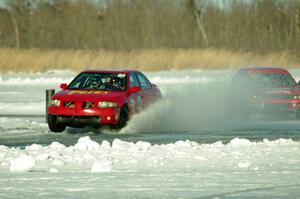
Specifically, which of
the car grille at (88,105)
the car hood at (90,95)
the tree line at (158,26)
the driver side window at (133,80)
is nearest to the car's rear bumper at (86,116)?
the car grille at (88,105)

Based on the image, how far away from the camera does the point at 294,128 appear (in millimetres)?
20219

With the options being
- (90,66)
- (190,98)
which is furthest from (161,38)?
(190,98)

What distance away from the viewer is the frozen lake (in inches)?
380

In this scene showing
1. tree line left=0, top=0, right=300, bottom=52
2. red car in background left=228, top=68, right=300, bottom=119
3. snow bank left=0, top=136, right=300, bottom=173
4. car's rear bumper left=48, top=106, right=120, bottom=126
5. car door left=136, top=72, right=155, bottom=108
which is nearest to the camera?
snow bank left=0, top=136, right=300, bottom=173

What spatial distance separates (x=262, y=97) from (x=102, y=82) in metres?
5.11

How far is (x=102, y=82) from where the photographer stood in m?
19.5

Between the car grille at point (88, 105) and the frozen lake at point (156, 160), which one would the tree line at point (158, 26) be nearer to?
the frozen lake at point (156, 160)

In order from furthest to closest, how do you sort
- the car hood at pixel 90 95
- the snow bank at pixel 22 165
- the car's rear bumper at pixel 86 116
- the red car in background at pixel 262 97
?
the red car in background at pixel 262 97 → the car hood at pixel 90 95 → the car's rear bumper at pixel 86 116 → the snow bank at pixel 22 165

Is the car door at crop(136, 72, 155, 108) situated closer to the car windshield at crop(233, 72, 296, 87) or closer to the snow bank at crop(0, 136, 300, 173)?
the car windshield at crop(233, 72, 296, 87)

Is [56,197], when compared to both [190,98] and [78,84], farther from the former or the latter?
[190,98]

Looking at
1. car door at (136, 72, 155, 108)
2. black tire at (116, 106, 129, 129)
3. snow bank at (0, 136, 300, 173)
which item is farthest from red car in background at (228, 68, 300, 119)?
snow bank at (0, 136, 300, 173)

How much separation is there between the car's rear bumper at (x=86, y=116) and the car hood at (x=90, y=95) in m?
0.24

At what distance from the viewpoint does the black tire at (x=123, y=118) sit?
18797 mm

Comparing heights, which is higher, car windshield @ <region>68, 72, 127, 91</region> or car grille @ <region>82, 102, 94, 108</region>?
car windshield @ <region>68, 72, 127, 91</region>
